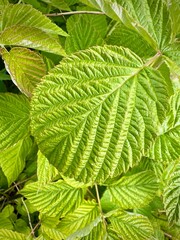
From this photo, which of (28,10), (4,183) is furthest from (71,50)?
(4,183)

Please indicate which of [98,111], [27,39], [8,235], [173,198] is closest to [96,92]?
[98,111]

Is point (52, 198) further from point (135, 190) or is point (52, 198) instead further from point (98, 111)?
point (98, 111)

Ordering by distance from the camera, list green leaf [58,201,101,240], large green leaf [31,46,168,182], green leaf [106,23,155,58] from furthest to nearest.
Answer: green leaf [58,201,101,240]
green leaf [106,23,155,58]
large green leaf [31,46,168,182]

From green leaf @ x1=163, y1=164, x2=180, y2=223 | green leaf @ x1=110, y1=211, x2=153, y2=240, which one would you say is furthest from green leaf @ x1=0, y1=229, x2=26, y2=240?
green leaf @ x1=163, y1=164, x2=180, y2=223

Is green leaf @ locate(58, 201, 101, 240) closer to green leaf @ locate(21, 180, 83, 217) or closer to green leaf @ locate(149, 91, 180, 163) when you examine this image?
green leaf @ locate(21, 180, 83, 217)

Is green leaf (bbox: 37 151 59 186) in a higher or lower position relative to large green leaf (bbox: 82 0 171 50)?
lower

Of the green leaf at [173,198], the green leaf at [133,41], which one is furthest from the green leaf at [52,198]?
the green leaf at [133,41]

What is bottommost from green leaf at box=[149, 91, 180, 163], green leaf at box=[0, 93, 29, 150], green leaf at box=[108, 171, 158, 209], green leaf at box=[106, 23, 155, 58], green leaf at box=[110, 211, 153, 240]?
green leaf at box=[110, 211, 153, 240]
